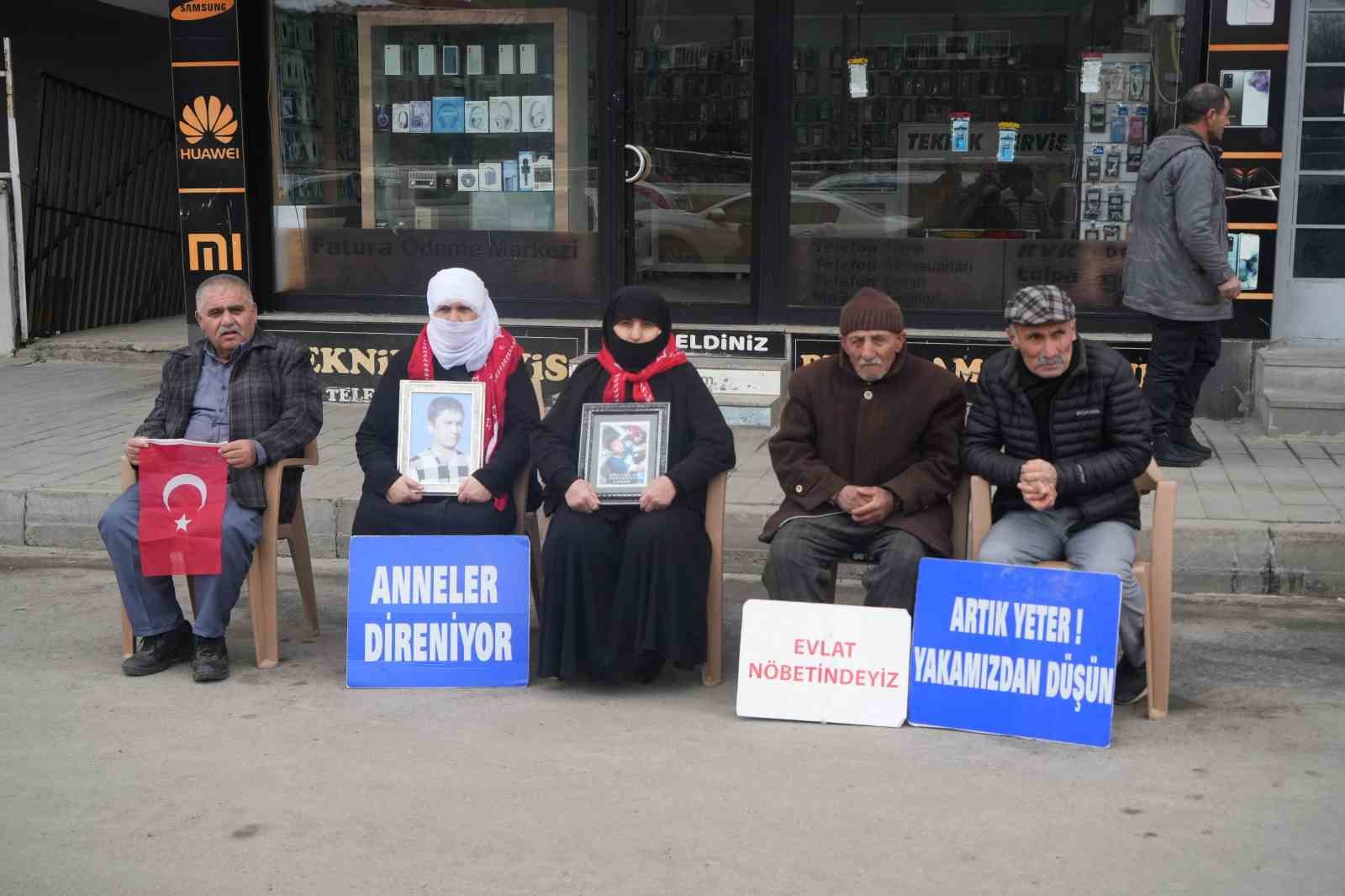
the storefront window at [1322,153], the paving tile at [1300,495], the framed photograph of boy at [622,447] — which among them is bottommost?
the paving tile at [1300,495]

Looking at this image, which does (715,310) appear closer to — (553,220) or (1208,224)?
(553,220)

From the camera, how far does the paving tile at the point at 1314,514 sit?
638 centimetres

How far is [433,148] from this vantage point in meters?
9.64

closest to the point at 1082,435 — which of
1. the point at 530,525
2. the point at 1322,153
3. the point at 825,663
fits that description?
the point at 825,663

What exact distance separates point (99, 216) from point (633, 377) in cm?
846

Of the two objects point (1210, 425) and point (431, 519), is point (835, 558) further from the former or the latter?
point (1210, 425)

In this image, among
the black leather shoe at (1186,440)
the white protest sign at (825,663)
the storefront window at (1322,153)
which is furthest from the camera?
the storefront window at (1322,153)

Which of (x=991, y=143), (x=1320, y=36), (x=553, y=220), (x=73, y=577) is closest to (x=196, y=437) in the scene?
(x=73, y=577)

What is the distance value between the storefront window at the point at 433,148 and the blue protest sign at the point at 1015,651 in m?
5.14

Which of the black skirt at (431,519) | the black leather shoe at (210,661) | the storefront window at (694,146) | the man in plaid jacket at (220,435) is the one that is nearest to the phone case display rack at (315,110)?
the storefront window at (694,146)

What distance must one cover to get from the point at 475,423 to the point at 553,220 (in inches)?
170

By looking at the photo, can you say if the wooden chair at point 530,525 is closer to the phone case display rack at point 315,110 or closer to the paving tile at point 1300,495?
the paving tile at point 1300,495

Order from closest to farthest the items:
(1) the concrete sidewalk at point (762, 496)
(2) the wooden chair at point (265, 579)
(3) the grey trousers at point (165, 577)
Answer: (3) the grey trousers at point (165, 577)
(2) the wooden chair at point (265, 579)
(1) the concrete sidewalk at point (762, 496)

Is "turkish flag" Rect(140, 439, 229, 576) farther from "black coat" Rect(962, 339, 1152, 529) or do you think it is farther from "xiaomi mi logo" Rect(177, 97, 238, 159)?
"xiaomi mi logo" Rect(177, 97, 238, 159)
